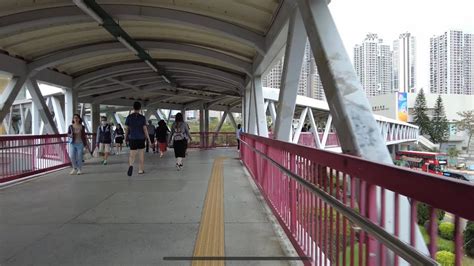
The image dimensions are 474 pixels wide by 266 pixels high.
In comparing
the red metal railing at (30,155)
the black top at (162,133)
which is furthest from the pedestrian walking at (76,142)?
the black top at (162,133)

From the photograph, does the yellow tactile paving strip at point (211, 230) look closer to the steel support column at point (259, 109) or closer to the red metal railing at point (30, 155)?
the steel support column at point (259, 109)

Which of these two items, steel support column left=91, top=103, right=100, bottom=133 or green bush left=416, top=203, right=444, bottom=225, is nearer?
green bush left=416, top=203, right=444, bottom=225

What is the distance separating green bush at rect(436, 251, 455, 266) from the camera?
1466 mm

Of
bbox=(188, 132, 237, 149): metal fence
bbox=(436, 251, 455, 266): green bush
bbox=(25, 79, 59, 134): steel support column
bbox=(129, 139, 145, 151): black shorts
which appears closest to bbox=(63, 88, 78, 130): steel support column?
bbox=(25, 79, 59, 134): steel support column

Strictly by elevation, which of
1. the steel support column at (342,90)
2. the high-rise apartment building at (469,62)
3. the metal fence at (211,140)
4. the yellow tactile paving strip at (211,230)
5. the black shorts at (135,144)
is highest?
the high-rise apartment building at (469,62)

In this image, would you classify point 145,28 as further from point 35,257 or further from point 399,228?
point 399,228

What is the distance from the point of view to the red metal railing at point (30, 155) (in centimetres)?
843

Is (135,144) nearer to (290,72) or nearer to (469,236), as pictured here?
(290,72)

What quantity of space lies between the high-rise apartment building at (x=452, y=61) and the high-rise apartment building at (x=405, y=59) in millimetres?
661

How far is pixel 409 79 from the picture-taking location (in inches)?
542

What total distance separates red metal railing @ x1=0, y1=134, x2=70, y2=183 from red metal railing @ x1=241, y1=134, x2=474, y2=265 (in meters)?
7.14

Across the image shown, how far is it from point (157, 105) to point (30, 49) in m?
20.9

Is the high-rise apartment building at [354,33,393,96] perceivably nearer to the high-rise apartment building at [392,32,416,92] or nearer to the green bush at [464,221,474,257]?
the high-rise apartment building at [392,32,416,92]

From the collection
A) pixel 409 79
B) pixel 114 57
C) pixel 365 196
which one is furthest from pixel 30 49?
pixel 409 79
